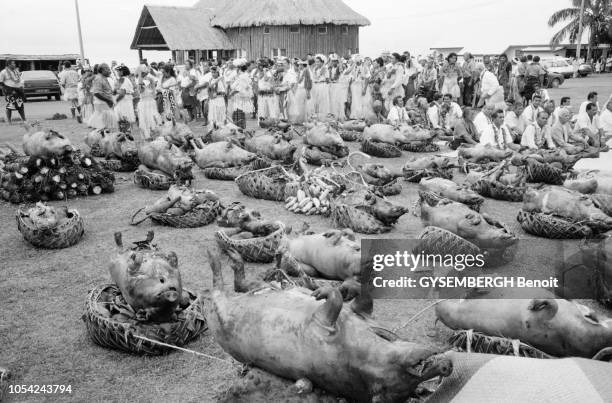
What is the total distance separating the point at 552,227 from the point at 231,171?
17.7 feet

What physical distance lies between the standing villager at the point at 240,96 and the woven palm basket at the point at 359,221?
9.50 m

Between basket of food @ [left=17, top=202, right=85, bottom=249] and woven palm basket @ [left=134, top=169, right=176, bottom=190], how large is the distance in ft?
7.42

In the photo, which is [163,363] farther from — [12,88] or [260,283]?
[12,88]

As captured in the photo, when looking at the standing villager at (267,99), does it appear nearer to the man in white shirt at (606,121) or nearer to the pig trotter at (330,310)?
the man in white shirt at (606,121)

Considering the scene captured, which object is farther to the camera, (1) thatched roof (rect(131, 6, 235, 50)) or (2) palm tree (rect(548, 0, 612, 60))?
(2) palm tree (rect(548, 0, 612, 60))

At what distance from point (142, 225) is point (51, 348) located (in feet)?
10.3

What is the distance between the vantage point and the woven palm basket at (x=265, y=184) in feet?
26.4

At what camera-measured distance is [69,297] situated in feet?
16.8

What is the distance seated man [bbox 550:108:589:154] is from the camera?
10.9 metres

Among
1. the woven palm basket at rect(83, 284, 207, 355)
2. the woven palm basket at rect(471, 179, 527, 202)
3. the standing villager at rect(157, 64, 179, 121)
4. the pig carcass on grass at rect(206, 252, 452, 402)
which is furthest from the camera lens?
the standing villager at rect(157, 64, 179, 121)

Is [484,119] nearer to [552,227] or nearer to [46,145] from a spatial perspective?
[552,227]

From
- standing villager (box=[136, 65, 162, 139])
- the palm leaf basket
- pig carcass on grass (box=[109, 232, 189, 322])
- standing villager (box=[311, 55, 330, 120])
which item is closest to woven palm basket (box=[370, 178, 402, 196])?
the palm leaf basket

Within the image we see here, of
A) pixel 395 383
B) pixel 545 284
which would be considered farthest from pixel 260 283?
pixel 545 284

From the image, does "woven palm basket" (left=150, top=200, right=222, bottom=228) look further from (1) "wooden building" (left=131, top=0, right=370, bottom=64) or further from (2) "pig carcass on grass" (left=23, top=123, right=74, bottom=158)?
(1) "wooden building" (left=131, top=0, right=370, bottom=64)
